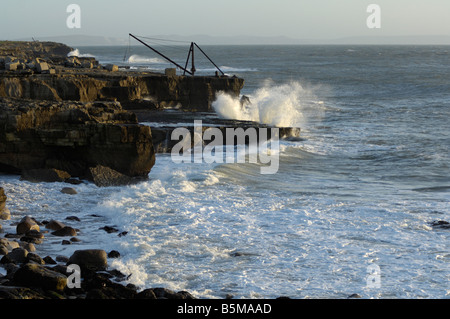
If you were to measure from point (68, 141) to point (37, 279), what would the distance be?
854 centimetres

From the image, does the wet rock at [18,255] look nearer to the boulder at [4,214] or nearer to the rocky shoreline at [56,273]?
the rocky shoreline at [56,273]

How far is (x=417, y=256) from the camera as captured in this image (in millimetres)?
12430

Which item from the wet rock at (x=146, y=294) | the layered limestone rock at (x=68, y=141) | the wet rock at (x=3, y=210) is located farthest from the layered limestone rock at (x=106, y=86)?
the wet rock at (x=146, y=294)

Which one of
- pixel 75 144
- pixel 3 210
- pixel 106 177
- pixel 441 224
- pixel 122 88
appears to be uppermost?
pixel 122 88

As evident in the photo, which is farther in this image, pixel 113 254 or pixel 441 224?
pixel 441 224

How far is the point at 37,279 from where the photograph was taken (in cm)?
984

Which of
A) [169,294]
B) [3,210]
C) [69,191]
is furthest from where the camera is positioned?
[69,191]

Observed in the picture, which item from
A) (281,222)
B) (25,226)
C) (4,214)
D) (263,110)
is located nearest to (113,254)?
(25,226)

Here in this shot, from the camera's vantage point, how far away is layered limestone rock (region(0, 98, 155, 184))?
58.5ft

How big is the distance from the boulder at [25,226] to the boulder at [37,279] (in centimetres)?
329

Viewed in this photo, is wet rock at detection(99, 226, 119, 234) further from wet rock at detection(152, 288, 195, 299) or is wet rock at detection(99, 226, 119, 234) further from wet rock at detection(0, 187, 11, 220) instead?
wet rock at detection(152, 288, 195, 299)

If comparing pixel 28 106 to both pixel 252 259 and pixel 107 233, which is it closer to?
pixel 107 233
